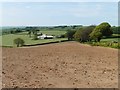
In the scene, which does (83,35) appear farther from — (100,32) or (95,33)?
(95,33)

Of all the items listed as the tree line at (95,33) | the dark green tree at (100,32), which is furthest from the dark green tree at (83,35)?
the dark green tree at (100,32)

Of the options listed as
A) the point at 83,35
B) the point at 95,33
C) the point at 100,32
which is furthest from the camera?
the point at 83,35

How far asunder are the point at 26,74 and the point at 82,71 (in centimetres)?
155

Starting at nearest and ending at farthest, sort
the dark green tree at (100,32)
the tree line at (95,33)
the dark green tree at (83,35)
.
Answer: the dark green tree at (100,32)
the tree line at (95,33)
the dark green tree at (83,35)

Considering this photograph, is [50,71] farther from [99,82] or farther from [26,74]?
[99,82]

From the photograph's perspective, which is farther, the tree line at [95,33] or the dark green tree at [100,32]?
the tree line at [95,33]

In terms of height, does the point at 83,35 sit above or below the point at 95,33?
below

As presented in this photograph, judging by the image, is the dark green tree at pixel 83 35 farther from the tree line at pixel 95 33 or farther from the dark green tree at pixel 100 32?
the dark green tree at pixel 100 32

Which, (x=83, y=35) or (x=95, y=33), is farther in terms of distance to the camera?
(x=83, y=35)

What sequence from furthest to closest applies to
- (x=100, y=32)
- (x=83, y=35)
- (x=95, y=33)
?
(x=83, y=35), (x=100, y=32), (x=95, y=33)

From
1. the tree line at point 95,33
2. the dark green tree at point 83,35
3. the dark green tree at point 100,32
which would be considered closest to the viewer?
the dark green tree at point 100,32

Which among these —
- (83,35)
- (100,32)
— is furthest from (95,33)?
(83,35)

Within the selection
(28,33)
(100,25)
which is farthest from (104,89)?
(28,33)

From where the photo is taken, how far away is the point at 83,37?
1496 inches
